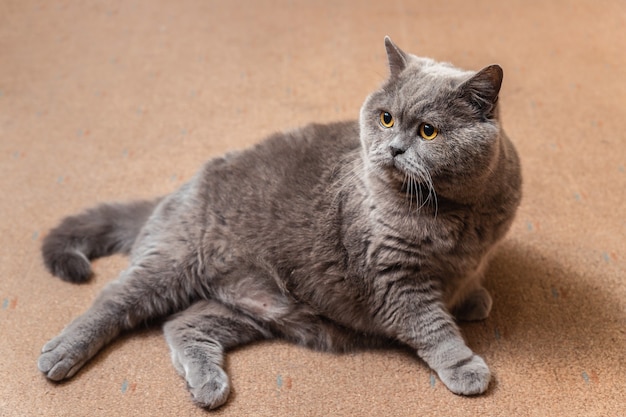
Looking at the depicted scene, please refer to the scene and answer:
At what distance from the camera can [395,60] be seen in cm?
127

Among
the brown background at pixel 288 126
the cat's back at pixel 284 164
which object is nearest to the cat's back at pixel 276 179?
the cat's back at pixel 284 164

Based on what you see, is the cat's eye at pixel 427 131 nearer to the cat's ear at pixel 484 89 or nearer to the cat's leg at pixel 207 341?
the cat's ear at pixel 484 89

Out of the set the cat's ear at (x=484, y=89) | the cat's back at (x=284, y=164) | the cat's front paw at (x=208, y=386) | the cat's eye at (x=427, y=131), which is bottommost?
the cat's front paw at (x=208, y=386)

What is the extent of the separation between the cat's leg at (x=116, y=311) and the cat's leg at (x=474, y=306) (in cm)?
64

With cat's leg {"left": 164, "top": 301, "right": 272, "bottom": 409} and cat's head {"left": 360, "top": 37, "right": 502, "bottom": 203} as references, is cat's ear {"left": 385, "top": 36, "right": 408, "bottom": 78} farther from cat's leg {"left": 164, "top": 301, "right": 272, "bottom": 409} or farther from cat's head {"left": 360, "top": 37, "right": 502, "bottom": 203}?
cat's leg {"left": 164, "top": 301, "right": 272, "bottom": 409}

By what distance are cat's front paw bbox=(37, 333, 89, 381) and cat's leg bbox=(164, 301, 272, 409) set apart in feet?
0.61

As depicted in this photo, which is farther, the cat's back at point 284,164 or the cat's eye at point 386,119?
the cat's back at point 284,164

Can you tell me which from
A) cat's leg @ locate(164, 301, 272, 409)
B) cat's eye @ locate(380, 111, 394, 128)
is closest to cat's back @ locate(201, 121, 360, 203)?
cat's eye @ locate(380, 111, 394, 128)

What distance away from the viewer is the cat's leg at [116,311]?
4.22 ft

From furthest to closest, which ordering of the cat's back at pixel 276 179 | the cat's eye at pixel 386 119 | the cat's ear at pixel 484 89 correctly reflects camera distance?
the cat's back at pixel 276 179 → the cat's eye at pixel 386 119 → the cat's ear at pixel 484 89

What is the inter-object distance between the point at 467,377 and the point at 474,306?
23 centimetres

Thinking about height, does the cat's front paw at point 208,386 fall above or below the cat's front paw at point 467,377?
above

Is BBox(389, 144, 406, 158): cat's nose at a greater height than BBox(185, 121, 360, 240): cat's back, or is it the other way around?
BBox(389, 144, 406, 158): cat's nose

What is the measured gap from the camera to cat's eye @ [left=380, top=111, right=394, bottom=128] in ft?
3.98
